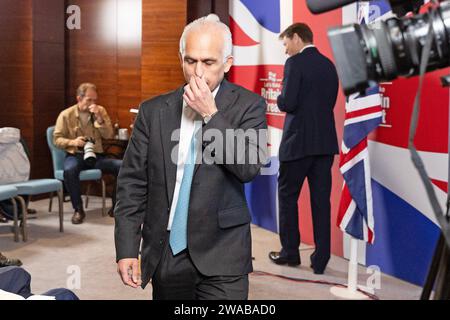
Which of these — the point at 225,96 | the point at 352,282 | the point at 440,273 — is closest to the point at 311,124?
the point at 352,282

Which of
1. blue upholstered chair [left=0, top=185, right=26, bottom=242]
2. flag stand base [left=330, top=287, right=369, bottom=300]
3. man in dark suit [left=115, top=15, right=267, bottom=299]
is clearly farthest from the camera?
blue upholstered chair [left=0, top=185, right=26, bottom=242]

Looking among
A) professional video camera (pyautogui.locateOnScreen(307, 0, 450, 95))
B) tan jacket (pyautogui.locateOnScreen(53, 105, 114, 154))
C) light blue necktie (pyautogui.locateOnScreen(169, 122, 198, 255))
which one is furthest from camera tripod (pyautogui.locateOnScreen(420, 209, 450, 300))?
tan jacket (pyautogui.locateOnScreen(53, 105, 114, 154))

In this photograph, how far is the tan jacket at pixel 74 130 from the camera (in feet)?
22.0

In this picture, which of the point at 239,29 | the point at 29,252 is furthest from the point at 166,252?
the point at 239,29

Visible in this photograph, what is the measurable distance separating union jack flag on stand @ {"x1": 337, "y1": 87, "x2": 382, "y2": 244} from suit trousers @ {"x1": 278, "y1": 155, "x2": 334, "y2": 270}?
1.09 feet

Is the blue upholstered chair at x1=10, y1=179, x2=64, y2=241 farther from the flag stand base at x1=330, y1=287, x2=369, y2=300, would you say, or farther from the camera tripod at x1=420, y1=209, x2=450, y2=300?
the camera tripod at x1=420, y1=209, x2=450, y2=300

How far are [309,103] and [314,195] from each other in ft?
2.11

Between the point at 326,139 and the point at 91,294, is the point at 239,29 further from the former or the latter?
the point at 91,294

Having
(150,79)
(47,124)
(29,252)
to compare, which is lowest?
(29,252)

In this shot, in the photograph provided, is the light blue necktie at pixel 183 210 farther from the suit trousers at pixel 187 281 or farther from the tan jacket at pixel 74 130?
the tan jacket at pixel 74 130

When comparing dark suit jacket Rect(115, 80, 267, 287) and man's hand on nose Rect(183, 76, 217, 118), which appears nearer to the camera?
man's hand on nose Rect(183, 76, 217, 118)

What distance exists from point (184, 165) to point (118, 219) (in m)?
0.30

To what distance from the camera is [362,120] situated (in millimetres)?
4215

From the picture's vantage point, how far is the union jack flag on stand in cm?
420
